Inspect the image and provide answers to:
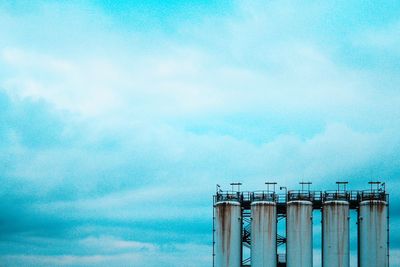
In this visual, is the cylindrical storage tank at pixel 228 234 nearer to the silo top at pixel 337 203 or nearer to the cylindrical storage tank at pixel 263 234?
the cylindrical storage tank at pixel 263 234

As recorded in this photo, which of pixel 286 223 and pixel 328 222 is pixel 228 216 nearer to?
Answer: pixel 286 223

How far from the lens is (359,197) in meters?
82.9

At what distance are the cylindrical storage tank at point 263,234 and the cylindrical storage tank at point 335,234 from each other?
6131mm

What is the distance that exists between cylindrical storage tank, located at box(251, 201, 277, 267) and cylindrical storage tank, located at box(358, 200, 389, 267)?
1061cm

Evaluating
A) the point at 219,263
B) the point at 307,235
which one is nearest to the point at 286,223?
the point at 307,235

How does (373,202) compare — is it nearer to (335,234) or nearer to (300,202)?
(335,234)

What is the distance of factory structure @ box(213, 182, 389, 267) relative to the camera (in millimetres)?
79750

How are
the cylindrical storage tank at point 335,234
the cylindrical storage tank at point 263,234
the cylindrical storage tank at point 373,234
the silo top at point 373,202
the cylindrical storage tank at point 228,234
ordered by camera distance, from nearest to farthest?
1. the cylindrical storage tank at point 373,234
2. the cylindrical storage tank at point 335,234
3. the cylindrical storage tank at point 263,234
4. the silo top at point 373,202
5. the cylindrical storage tank at point 228,234

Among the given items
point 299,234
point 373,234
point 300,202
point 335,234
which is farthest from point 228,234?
point 373,234

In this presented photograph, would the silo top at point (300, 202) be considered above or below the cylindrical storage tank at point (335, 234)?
above

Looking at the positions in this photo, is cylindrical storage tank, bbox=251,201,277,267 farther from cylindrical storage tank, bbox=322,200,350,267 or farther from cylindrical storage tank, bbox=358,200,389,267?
cylindrical storage tank, bbox=358,200,389,267

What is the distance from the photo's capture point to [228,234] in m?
82.2

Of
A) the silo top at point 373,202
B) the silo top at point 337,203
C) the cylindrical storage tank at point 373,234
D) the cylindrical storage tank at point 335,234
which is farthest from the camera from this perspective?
the silo top at point 337,203

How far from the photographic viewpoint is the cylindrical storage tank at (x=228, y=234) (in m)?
81.6
